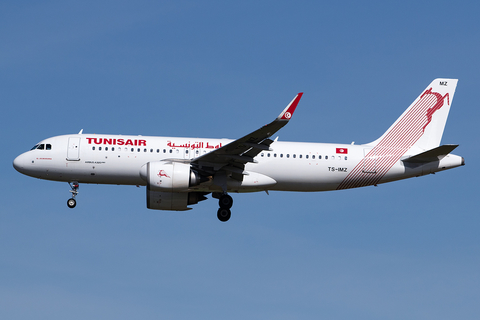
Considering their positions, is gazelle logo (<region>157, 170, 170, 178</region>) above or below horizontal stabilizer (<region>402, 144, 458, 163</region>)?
below

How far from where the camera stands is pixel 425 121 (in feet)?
126

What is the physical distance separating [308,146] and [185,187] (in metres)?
7.10

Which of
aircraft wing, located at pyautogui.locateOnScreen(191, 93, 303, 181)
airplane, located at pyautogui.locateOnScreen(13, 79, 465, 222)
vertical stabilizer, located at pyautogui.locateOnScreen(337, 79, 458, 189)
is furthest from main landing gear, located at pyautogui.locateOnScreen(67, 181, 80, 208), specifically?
vertical stabilizer, located at pyautogui.locateOnScreen(337, 79, 458, 189)

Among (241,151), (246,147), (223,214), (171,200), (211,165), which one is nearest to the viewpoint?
(246,147)

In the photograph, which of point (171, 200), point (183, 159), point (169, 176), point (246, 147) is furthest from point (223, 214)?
point (246, 147)

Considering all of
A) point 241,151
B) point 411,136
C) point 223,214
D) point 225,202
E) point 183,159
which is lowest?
point 223,214

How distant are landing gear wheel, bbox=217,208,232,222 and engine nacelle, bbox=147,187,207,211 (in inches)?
93.9

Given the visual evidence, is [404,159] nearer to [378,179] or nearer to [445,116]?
[378,179]

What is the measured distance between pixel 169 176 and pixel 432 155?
44.8 feet

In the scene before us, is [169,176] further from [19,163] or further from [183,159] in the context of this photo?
[19,163]

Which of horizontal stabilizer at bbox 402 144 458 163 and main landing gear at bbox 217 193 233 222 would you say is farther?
main landing gear at bbox 217 193 233 222

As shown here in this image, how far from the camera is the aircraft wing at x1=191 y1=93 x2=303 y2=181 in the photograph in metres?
29.6

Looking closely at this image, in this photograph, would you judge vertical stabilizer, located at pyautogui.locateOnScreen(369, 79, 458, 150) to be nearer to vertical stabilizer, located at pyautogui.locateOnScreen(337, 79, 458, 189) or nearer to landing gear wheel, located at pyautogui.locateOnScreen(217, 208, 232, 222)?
vertical stabilizer, located at pyautogui.locateOnScreen(337, 79, 458, 189)

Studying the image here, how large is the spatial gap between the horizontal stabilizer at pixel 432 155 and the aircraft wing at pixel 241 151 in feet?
28.7
